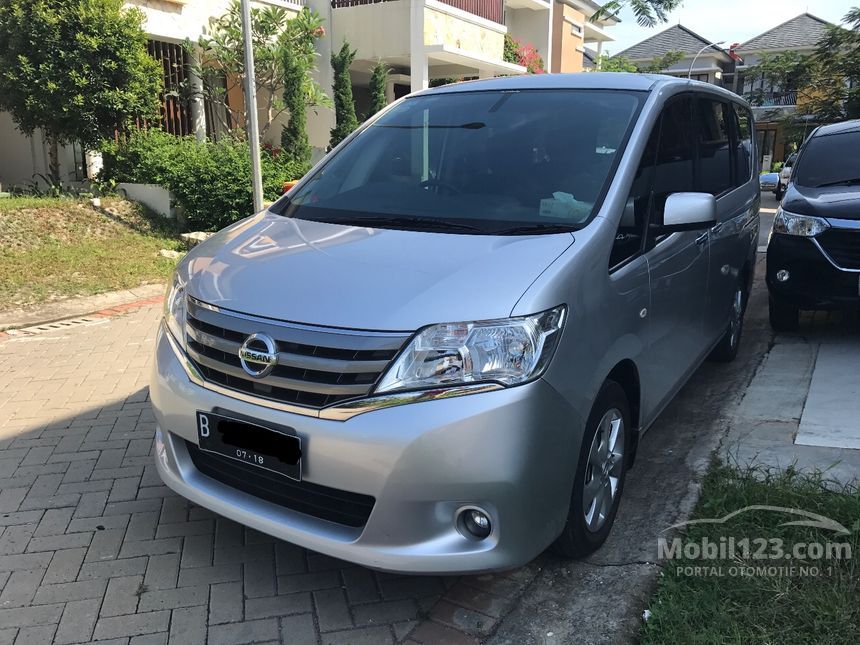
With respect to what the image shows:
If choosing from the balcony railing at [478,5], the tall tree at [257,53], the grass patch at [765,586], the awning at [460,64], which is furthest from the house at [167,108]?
the grass patch at [765,586]

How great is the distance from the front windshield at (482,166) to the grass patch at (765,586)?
57.0 inches

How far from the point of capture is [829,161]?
620 cm

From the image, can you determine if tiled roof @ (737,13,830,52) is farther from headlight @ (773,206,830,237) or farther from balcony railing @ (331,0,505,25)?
headlight @ (773,206,830,237)

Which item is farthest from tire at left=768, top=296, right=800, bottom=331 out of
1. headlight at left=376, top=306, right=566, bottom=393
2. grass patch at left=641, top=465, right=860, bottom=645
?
headlight at left=376, top=306, right=566, bottom=393

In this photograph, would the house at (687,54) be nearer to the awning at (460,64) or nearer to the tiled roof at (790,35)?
the tiled roof at (790,35)

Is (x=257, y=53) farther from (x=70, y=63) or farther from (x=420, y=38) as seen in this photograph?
(x=420, y=38)

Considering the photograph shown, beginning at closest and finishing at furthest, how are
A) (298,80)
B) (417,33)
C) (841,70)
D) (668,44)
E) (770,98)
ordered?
(298,80) → (417,33) → (841,70) → (770,98) → (668,44)

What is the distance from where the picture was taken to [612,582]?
2.80m

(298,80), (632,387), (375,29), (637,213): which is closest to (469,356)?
(632,387)

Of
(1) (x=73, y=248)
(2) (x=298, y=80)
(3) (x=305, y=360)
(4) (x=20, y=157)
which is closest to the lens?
(3) (x=305, y=360)

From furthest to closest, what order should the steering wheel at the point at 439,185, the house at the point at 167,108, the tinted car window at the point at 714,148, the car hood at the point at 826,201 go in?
the house at the point at 167,108 < the car hood at the point at 826,201 < the tinted car window at the point at 714,148 < the steering wheel at the point at 439,185

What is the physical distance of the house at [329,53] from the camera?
504 inches

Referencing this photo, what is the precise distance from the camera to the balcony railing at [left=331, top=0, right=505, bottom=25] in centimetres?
1673

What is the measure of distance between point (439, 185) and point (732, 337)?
10.0 ft
